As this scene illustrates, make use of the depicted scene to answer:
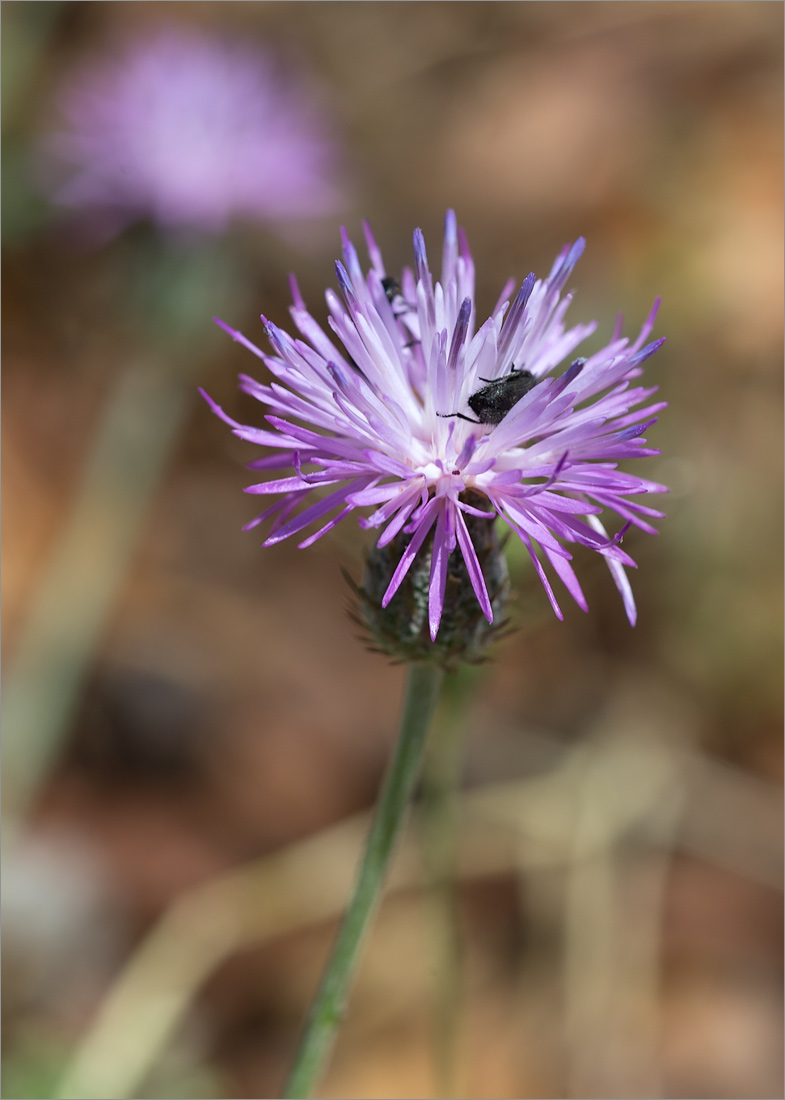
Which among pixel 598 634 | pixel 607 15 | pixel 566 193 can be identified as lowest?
pixel 598 634

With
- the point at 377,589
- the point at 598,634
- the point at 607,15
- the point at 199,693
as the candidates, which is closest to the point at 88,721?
the point at 199,693

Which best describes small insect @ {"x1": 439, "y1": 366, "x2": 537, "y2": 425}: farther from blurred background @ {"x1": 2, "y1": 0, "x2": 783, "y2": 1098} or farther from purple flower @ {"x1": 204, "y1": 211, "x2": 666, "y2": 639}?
blurred background @ {"x1": 2, "y1": 0, "x2": 783, "y2": 1098}

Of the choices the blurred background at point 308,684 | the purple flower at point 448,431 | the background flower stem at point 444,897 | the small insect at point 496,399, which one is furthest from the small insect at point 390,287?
the background flower stem at point 444,897

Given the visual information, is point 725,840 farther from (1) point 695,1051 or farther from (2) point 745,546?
(2) point 745,546

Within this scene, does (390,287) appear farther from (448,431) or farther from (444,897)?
(444,897)

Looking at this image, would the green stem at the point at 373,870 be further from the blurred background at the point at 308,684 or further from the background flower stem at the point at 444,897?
the background flower stem at the point at 444,897

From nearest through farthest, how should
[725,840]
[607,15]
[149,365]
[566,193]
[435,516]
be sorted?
[435,516]
[725,840]
[149,365]
[566,193]
[607,15]

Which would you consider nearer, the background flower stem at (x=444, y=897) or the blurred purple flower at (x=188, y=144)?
the background flower stem at (x=444, y=897)

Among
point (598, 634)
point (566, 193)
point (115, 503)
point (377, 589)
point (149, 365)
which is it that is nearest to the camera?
point (377, 589)
